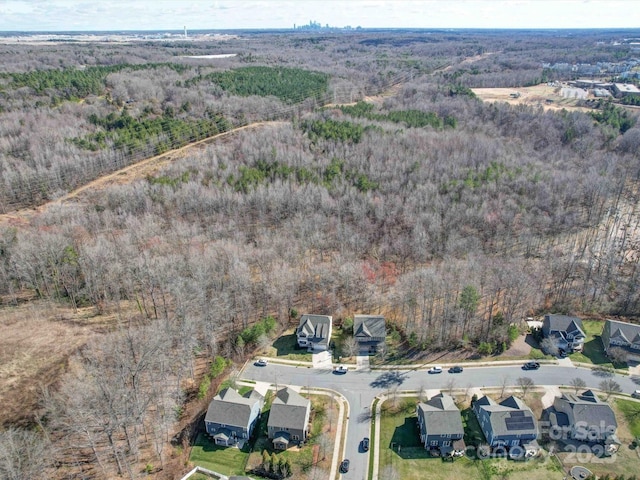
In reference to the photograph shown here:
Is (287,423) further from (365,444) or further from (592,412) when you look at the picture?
(592,412)

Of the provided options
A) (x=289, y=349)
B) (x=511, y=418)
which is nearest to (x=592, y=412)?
(x=511, y=418)

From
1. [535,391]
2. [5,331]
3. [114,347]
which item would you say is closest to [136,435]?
[114,347]

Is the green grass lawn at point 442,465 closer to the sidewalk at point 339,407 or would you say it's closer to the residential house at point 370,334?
the sidewalk at point 339,407

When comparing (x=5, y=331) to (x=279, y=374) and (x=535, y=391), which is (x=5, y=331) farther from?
(x=535, y=391)

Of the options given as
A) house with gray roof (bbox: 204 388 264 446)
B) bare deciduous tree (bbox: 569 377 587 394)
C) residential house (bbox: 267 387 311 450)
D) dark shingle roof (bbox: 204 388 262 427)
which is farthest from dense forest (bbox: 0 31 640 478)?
residential house (bbox: 267 387 311 450)

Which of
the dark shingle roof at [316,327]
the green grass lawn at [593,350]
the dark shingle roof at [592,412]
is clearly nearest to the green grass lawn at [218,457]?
the dark shingle roof at [316,327]

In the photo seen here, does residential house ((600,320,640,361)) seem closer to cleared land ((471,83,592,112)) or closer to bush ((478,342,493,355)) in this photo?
bush ((478,342,493,355))
